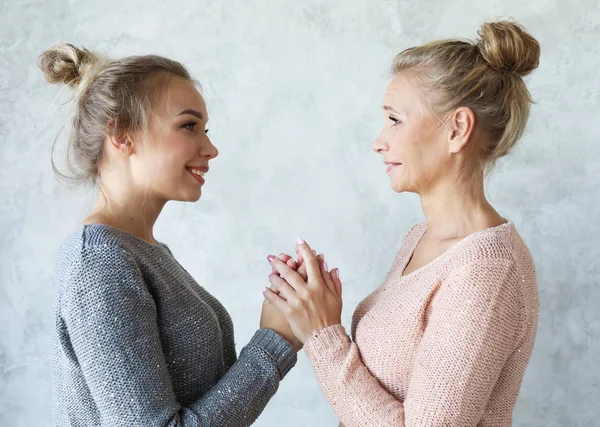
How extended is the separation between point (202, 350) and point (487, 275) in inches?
23.3

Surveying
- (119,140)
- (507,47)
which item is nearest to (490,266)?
(507,47)

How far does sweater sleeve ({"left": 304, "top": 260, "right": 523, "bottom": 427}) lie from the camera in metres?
1.21

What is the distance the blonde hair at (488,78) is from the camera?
55.4 inches

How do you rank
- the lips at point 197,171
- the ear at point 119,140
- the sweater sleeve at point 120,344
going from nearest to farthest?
the sweater sleeve at point 120,344 < the ear at point 119,140 < the lips at point 197,171

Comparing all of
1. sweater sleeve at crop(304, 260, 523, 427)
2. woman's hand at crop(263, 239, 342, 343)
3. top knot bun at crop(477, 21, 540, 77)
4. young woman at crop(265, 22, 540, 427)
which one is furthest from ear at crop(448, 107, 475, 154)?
woman's hand at crop(263, 239, 342, 343)

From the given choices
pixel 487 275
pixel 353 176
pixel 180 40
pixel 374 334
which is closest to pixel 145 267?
pixel 374 334

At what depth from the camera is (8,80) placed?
2316mm

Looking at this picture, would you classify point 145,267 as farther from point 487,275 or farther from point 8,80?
point 8,80

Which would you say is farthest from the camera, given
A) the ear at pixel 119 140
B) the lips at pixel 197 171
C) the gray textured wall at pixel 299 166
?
the gray textured wall at pixel 299 166

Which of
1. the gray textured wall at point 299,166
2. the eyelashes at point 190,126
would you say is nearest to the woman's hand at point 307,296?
the eyelashes at point 190,126

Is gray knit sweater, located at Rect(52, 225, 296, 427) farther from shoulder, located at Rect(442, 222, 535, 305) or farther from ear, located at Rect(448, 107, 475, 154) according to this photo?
ear, located at Rect(448, 107, 475, 154)

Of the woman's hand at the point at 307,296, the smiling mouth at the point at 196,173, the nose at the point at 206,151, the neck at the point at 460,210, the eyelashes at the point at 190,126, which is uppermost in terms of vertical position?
the eyelashes at the point at 190,126

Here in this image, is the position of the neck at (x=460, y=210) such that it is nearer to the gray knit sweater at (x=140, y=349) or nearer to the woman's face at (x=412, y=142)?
the woman's face at (x=412, y=142)

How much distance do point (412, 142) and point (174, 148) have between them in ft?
1.70
